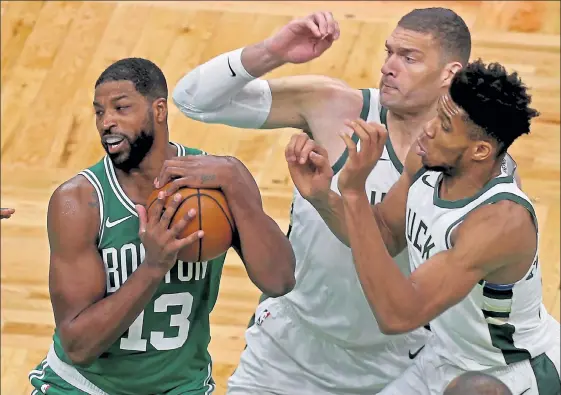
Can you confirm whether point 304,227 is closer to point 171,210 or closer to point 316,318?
point 316,318

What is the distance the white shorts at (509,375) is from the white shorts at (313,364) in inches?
18.3

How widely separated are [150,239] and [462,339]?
1.08 m

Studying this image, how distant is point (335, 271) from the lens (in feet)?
15.3

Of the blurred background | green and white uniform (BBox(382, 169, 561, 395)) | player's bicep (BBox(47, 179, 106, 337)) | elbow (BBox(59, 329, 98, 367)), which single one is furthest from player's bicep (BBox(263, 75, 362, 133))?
the blurred background

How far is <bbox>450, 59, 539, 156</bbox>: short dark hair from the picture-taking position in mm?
3814

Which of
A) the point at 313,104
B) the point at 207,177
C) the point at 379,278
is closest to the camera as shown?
the point at 379,278

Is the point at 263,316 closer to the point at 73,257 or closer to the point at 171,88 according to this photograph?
the point at 73,257

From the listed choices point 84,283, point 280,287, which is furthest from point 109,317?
point 280,287

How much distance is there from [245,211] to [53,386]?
3.08ft

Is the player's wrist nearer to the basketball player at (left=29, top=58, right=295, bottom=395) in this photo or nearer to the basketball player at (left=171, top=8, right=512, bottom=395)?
the basketball player at (left=171, top=8, right=512, bottom=395)

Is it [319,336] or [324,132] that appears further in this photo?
[319,336]

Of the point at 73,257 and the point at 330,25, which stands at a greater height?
the point at 330,25

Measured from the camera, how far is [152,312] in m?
4.23

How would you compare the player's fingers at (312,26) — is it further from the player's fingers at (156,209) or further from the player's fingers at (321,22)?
the player's fingers at (156,209)
